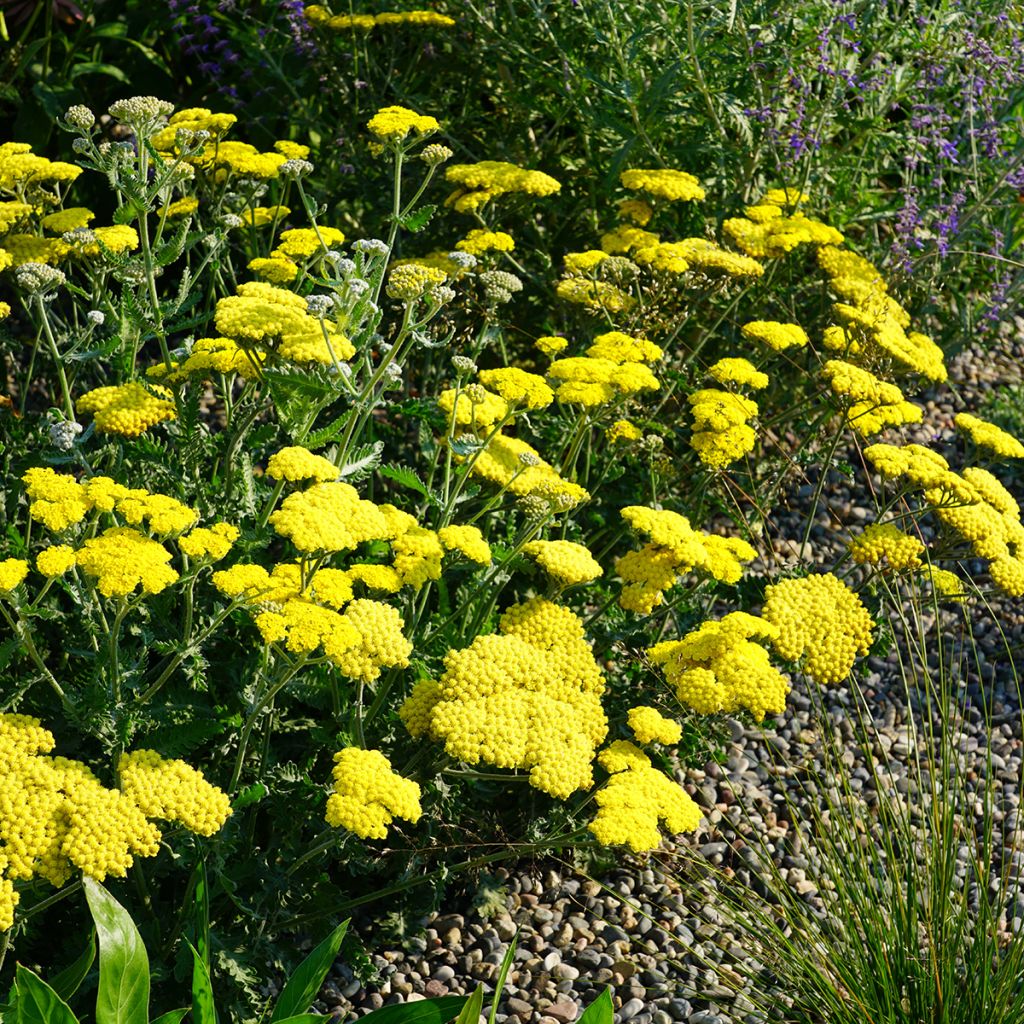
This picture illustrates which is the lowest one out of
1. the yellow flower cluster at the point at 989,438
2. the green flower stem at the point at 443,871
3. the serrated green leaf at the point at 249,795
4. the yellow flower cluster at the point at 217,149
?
the green flower stem at the point at 443,871

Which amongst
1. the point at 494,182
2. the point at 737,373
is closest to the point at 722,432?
the point at 737,373

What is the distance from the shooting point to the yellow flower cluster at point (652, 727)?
8.53ft

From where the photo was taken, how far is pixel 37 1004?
197 cm

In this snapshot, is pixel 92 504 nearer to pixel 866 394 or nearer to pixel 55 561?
pixel 55 561

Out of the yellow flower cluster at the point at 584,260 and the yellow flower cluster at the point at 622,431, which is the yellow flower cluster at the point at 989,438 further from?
the yellow flower cluster at the point at 584,260

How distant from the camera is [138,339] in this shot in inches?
118

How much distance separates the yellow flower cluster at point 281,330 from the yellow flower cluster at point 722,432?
94 cm

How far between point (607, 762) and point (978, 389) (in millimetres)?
3612

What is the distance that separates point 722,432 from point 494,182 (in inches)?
43.6

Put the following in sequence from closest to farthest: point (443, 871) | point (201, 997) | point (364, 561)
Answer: point (201, 997), point (443, 871), point (364, 561)

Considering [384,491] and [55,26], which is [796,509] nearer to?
[384,491]

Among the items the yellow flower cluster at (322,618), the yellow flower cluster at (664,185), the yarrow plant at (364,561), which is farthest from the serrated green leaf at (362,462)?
the yellow flower cluster at (664,185)

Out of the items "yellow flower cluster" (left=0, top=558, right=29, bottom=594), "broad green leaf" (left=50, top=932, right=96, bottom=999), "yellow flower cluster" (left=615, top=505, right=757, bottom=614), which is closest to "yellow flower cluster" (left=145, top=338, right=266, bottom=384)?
"yellow flower cluster" (left=0, top=558, right=29, bottom=594)

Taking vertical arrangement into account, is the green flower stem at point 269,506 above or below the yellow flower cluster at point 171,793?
above
